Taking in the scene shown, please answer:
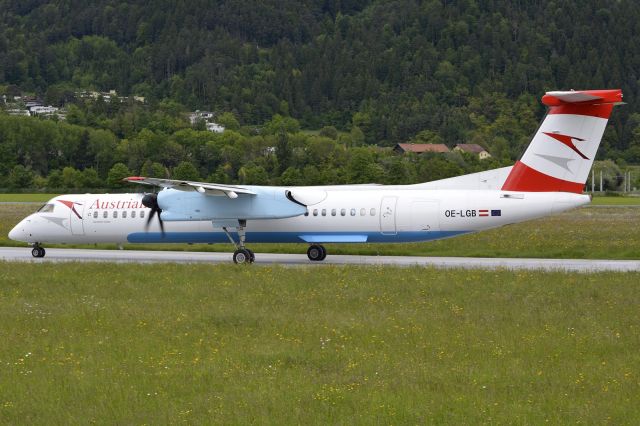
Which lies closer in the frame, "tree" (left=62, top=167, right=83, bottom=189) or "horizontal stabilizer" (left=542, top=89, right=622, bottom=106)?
"horizontal stabilizer" (left=542, top=89, right=622, bottom=106)

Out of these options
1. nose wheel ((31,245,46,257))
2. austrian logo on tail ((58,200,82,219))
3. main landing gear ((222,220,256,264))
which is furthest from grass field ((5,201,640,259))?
main landing gear ((222,220,256,264))

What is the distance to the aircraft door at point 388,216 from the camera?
2886 cm

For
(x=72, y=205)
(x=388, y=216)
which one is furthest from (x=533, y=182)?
(x=72, y=205)

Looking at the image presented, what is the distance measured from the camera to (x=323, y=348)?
52.5 feet

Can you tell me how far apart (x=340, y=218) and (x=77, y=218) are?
936 centimetres

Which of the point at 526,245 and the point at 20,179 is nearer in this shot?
the point at 526,245

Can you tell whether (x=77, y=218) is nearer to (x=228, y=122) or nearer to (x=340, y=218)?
(x=340, y=218)

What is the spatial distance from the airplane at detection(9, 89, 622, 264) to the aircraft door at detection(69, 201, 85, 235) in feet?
0.11

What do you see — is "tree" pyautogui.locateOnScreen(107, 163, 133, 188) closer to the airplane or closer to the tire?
the airplane

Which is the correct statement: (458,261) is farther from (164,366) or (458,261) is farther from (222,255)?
(164,366)

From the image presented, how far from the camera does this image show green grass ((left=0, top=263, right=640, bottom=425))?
12289 mm

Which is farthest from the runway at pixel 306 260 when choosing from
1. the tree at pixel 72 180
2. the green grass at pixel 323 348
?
the tree at pixel 72 180

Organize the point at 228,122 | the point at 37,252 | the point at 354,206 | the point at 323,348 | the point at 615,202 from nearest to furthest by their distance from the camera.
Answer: the point at 323,348 → the point at 354,206 → the point at 37,252 → the point at 615,202 → the point at 228,122

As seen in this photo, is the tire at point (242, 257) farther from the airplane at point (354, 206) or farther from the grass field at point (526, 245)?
the grass field at point (526, 245)
